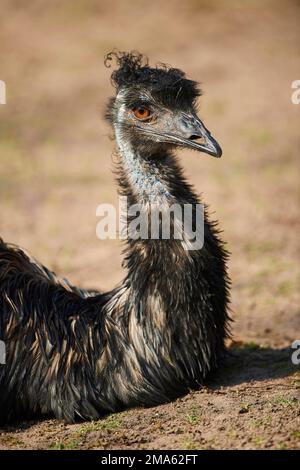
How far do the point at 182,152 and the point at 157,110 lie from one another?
5576mm

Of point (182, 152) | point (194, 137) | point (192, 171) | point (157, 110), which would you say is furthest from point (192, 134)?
point (192, 171)

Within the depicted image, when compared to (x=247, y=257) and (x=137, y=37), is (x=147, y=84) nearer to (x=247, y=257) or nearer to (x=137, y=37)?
(x=247, y=257)

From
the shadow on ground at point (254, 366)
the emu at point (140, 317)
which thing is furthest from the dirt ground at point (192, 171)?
the emu at point (140, 317)

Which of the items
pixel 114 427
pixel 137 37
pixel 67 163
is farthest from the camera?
pixel 137 37

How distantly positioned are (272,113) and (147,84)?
9.49 meters

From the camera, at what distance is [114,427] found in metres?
5.57

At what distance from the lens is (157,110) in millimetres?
5934

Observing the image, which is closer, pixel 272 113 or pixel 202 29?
pixel 272 113

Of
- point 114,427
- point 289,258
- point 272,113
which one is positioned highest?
point 272,113

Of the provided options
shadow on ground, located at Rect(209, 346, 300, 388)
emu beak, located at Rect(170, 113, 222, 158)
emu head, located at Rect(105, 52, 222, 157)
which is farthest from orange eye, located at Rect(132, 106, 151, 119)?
shadow on ground, located at Rect(209, 346, 300, 388)

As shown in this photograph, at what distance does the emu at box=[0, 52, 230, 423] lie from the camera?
18.8 ft

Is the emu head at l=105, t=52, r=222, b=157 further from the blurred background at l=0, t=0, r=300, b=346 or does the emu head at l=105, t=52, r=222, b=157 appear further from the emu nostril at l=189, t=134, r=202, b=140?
the blurred background at l=0, t=0, r=300, b=346

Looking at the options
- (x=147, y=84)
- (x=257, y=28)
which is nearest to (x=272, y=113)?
(x=257, y=28)

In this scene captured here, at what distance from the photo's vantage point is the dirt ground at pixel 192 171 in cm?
560
